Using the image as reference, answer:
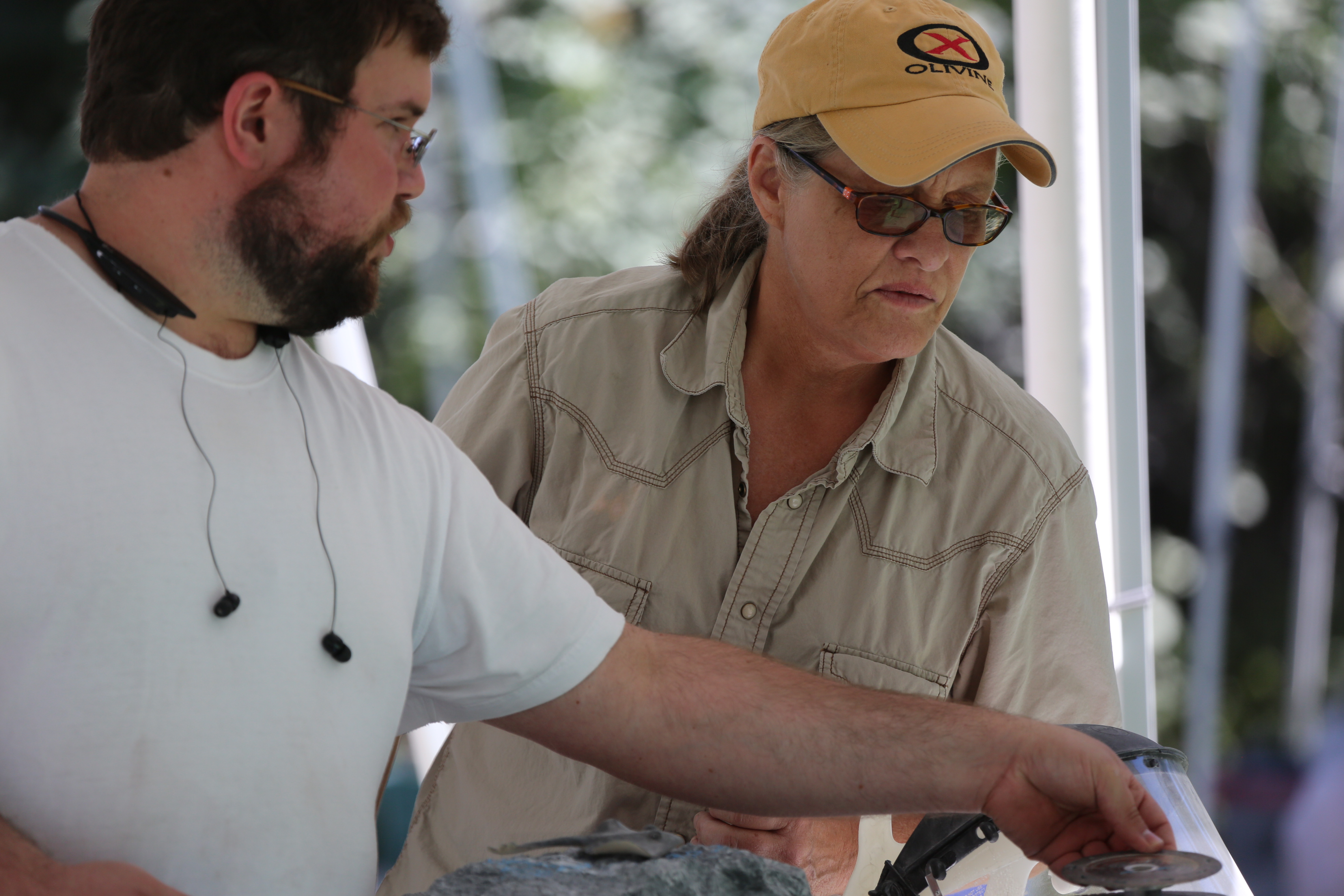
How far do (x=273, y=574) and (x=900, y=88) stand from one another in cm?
109

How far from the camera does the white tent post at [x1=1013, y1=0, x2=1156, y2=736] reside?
2793 mm

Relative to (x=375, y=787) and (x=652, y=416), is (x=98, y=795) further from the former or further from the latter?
(x=652, y=416)

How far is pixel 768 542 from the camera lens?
6.20 feet

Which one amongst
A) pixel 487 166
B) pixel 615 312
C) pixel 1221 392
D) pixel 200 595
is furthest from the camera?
pixel 1221 392

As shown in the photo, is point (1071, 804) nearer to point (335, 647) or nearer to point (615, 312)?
point (335, 647)

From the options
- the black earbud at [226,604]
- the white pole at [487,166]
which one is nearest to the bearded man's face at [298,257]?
the black earbud at [226,604]

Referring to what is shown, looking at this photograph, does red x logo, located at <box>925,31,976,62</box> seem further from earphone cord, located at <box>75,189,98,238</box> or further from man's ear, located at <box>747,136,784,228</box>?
earphone cord, located at <box>75,189,98,238</box>

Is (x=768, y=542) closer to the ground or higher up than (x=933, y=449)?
closer to the ground

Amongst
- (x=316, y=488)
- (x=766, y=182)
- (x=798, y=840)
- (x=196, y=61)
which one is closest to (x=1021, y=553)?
(x=798, y=840)

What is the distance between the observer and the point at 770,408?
78.6 inches

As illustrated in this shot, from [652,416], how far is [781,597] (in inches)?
12.7

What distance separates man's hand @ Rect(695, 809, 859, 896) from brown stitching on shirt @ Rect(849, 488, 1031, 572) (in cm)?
40

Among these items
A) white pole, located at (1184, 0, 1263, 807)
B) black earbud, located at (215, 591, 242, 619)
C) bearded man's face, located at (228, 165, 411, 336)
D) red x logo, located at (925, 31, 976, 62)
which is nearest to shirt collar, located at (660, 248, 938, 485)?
red x logo, located at (925, 31, 976, 62)

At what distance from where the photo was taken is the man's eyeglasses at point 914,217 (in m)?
1.80
